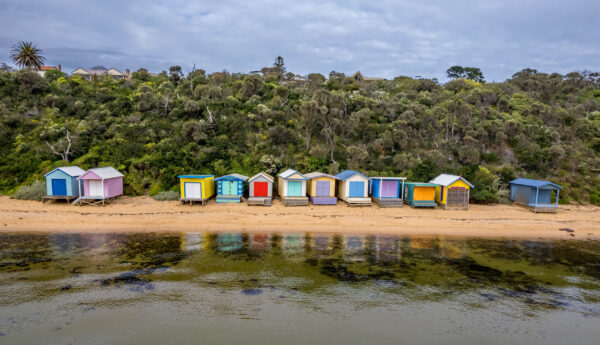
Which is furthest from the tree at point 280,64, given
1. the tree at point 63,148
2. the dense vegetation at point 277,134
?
the tree at point 63,148

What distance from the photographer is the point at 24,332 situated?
30.1ft

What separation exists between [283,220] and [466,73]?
6236 cm

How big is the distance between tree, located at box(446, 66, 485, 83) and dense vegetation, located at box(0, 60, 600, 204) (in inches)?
927

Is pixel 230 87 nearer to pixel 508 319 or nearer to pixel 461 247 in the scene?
pixel 461 247

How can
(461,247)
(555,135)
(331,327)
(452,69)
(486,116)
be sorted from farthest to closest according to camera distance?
(452,69) → (486,116) → (555,135) → (461,247) → (331,327)

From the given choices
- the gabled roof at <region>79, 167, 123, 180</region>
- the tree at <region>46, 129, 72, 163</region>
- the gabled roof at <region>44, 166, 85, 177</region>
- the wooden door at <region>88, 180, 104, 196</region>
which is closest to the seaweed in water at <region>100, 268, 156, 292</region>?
the gabled roof at <region>79, 167, 123, 180</region>

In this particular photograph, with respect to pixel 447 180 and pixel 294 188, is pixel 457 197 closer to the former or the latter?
pixel 447 180

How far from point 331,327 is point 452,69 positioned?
71.4 m

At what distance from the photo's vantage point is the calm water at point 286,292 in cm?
960

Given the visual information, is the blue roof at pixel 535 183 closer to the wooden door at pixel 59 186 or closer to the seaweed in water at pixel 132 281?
the seaweed in water at pixel 132 281

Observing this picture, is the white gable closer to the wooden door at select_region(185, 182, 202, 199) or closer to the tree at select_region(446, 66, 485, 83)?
the wooden door at select_region(185, 182, 202, 199)

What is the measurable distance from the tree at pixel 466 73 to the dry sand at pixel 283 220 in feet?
156

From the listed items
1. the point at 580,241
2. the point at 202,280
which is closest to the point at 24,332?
the point at 202,280

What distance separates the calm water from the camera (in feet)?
31.5
